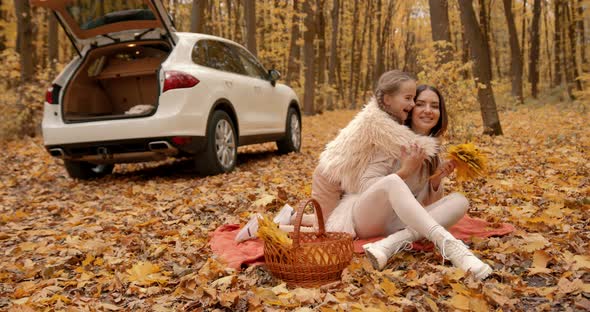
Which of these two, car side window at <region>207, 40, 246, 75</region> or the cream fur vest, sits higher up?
car side window at <region>207, 40, 246, 75</region>

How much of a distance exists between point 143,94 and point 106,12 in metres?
1.64

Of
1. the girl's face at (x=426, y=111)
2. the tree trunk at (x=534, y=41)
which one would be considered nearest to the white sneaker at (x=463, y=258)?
the girl's face at (x=426, y=111)

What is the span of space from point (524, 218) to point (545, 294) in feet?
5.04

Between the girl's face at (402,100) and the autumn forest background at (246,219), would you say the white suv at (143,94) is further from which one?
the girl's face at (402,100)

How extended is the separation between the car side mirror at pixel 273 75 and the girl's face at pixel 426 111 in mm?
4980

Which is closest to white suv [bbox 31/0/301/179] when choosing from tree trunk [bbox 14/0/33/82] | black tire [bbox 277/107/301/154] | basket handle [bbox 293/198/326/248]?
black tire [bbox 277/107/301/154]

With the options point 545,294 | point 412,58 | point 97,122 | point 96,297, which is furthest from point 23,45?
point 412,58

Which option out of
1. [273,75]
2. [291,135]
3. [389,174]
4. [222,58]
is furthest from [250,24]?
[389,174]

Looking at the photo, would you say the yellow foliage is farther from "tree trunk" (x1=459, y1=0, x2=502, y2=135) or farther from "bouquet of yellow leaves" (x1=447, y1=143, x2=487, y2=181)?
"bouquet of yellow leaves" (x1=447, y1=143, x2=487, y2=181)

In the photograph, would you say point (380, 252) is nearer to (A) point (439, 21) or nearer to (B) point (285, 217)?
(B) point (285, 217)

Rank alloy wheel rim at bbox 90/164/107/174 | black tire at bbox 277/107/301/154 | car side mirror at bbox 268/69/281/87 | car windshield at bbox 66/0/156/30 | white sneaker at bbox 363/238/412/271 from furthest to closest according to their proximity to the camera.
A: black tire at bbox 277/107/301/154
car side mirror at bbox 268/69/281/87
alloy wheel rim at bbox 90/164/107/174
car windshield at bbox 66/0/156/30
white sneaker at bbox 363/238/412/271

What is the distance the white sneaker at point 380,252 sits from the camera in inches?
118

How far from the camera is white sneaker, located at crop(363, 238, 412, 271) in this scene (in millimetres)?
3000

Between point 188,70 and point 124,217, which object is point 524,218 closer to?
point 124,217
